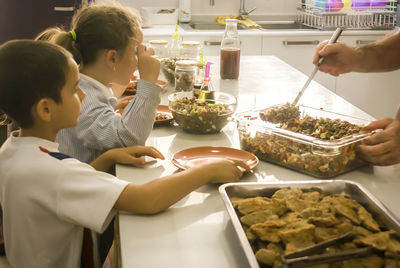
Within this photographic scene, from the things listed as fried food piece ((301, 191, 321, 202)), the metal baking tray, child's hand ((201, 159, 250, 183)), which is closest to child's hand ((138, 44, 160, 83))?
child's hand ((201, 159, 250, 183))

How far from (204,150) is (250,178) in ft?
0.69

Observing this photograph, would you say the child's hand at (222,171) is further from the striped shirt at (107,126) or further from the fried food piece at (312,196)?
the striped shirt at (107,126)

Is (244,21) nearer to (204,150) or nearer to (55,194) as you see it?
(204,150)

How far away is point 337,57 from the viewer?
1.91 metres

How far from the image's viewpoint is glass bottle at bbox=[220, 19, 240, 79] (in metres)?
2.39

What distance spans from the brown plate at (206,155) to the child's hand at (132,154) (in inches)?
2.5

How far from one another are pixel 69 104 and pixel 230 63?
4.29ft

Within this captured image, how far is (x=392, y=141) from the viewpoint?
1.35 m

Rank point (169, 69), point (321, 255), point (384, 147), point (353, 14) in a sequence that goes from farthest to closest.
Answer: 1. point (353, 14)
2. point (169, 69)
3. point (384, 147)
4. point (321, 255)

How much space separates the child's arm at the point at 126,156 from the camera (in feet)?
4.65

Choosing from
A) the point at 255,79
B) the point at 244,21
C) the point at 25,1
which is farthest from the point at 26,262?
the point at 244,21

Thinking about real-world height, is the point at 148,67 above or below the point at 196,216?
above

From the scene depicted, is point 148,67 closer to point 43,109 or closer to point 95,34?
point 95,34

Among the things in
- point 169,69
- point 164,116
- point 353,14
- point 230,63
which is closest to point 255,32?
point 353,14
